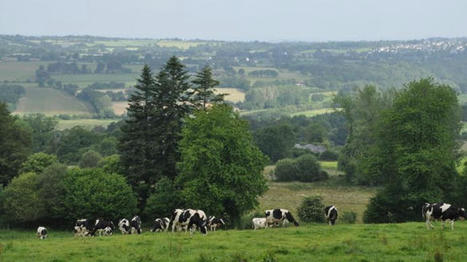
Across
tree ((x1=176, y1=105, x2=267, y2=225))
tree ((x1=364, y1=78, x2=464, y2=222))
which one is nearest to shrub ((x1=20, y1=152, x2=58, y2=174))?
tree ((x1=176, y1=105, x2=267, y2=225))

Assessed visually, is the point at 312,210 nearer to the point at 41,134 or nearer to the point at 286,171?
the point at 286,171

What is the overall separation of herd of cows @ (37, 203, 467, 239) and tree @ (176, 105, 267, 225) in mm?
2690

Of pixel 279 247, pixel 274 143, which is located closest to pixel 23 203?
pixel 279 247

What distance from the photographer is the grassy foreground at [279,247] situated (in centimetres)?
2216

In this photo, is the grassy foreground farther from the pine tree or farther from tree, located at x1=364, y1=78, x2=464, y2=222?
the pine tree

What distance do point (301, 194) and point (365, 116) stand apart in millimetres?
13954

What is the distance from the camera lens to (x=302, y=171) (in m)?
76.9

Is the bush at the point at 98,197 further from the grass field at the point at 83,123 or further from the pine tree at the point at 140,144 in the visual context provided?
the grass field at the point at 83,123

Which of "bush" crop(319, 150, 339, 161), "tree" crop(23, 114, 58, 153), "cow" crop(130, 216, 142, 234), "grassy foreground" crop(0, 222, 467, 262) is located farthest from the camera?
"tree" crop(23, 114, 58, 153)

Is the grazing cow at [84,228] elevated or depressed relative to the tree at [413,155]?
depressed

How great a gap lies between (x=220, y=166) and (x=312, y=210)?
8.03 metres

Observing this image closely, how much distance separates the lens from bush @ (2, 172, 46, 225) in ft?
146

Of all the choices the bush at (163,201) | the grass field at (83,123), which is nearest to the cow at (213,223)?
the bush at (163,201)

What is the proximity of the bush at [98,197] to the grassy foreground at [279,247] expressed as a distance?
14.7 meters
